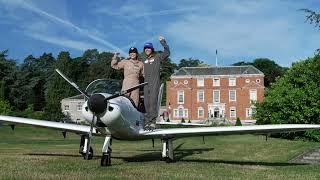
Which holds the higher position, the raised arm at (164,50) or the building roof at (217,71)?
the building roof at (217,71)

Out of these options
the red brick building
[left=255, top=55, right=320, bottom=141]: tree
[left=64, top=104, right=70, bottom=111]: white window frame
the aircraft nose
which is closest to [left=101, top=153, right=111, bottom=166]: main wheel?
the aircraft nose

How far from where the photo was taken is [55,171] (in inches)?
417

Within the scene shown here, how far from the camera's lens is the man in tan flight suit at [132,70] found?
14.1 m

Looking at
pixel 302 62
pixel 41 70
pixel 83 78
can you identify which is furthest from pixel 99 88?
pixel 41 70

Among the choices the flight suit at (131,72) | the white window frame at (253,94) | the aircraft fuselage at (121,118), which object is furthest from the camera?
the white window frame at (253,94)

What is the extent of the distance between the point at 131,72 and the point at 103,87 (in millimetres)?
1326

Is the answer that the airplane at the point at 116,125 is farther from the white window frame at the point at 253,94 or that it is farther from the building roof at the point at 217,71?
the building roof at the point at 217,71

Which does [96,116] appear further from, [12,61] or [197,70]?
[12,61]

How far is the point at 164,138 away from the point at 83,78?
132 meters

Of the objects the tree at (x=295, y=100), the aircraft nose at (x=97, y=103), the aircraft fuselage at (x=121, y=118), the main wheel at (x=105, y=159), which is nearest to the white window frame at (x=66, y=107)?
the tree at (x=295, y=100)

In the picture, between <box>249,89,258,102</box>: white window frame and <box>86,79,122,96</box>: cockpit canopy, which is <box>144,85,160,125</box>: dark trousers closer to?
<box>86,79,122,96</box>: cockpit canopy

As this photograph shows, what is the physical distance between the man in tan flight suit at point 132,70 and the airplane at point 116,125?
33 cm

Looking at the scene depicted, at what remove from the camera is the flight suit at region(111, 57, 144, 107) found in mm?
14055

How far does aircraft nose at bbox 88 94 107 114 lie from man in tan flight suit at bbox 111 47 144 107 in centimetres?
203
